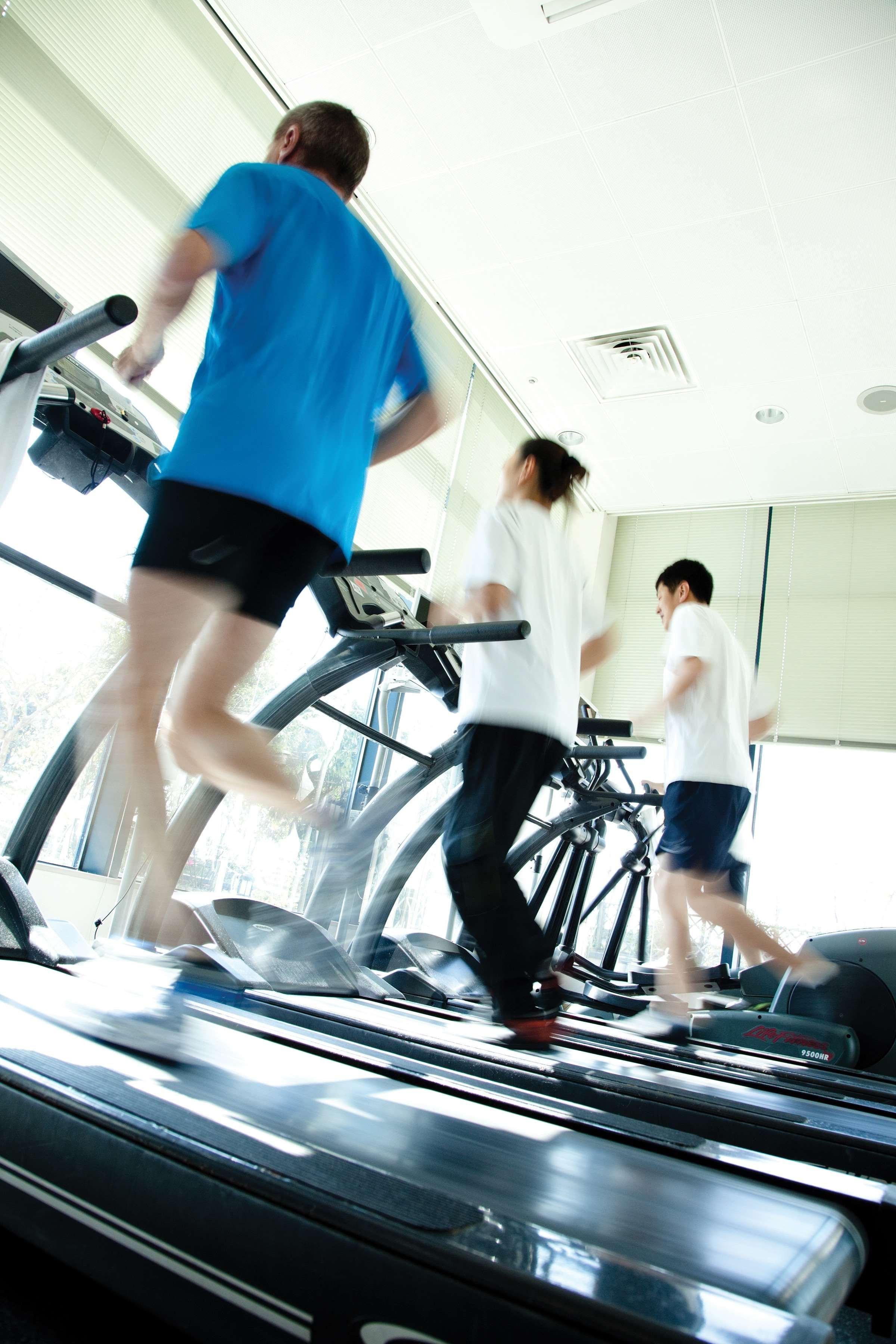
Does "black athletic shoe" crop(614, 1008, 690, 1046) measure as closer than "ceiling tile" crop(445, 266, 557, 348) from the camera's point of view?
Yes

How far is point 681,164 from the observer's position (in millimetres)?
3674

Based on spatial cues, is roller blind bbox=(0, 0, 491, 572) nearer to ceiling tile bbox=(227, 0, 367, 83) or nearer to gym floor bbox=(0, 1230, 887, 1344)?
ceiling tile bbox=(227, 0, 367, 83)

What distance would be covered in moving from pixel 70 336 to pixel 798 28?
121 inches

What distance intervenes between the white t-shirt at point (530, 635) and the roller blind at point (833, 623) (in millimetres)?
3857

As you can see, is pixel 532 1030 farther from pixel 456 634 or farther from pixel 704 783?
pixel 704 783

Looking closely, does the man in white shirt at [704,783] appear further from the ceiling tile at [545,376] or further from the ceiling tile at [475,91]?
the ceiling tile at [545,376]

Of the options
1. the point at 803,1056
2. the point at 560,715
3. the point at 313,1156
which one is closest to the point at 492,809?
the point at 560,715

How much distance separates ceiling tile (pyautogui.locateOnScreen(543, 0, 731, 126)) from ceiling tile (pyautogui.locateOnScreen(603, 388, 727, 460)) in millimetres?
1853

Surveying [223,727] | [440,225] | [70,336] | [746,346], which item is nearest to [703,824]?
[223,727]

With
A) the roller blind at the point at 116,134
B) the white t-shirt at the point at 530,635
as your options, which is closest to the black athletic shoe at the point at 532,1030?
the white t-shirt at the point at 530,635

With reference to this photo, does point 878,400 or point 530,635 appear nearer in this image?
point 530,635

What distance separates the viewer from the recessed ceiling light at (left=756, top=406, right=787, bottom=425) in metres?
5.12

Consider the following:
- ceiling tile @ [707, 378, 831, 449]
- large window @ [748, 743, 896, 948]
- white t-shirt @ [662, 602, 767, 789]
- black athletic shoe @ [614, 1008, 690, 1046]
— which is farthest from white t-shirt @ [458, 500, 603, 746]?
large window @ [748, 743, 896, 948]

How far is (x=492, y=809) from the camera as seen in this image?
180 centimetres
